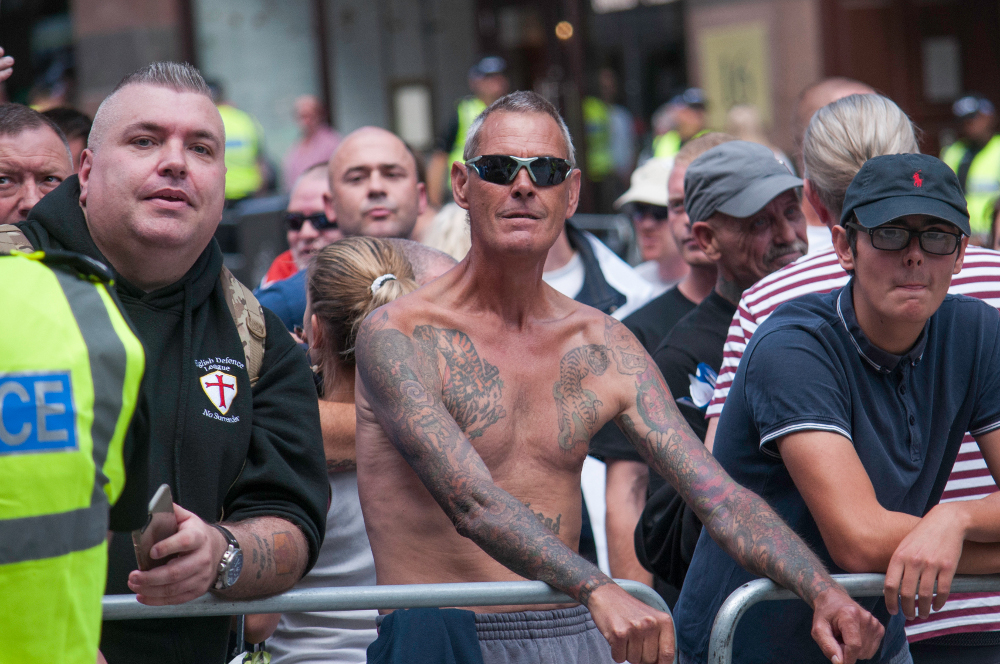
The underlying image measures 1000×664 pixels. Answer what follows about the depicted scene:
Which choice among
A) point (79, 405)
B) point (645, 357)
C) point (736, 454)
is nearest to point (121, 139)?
point (79, 405)

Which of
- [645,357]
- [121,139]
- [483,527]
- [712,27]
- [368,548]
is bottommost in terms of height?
[368,548]

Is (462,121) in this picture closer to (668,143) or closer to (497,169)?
(668,143)

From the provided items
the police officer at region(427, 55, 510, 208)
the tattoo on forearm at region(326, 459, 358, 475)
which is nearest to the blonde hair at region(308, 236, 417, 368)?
the tattoo on forearm at region(326, 459, 358, 475)

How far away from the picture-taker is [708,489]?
2.64 meters

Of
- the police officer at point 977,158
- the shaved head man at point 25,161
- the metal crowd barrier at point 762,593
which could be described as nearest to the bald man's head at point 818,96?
the metal crowd barrier at point 762,593

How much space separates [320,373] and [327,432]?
305 millimetres

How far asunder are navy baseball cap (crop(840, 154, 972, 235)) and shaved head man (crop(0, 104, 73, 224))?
2466 millimetres

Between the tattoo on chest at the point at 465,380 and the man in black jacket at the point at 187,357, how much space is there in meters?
0.38

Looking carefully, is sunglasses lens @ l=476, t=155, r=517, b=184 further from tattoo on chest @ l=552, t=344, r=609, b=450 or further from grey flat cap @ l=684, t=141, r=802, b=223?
grey flat cap @ l=684, t=141, r=802, b=223

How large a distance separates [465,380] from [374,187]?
101 inches

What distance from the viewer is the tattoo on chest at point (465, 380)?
2.65 meters

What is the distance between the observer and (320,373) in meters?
3.48

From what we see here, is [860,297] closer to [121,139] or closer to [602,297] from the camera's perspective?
[121,139]

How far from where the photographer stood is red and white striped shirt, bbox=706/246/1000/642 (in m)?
2.92
